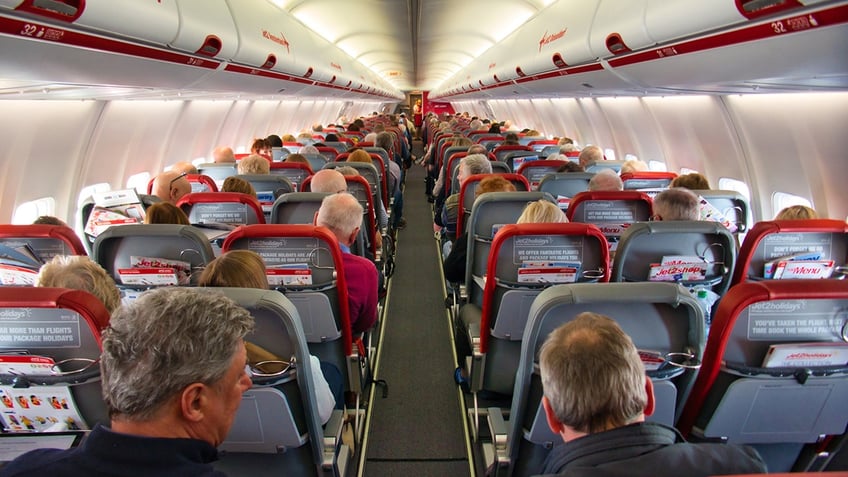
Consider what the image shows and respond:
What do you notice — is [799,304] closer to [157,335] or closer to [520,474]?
[520,474]

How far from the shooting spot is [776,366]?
1829 millimetres

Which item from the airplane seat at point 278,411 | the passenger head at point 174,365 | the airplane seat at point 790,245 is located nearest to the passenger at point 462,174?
the airplane seat at point 790,245

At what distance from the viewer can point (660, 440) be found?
1273 millimetres

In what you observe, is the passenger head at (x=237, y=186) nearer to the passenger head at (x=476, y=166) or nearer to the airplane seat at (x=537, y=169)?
the passenger head at (x=476, y=166)

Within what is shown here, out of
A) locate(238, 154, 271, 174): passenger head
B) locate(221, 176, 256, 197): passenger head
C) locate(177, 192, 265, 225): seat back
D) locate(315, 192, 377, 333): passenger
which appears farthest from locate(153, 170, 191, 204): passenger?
locate(315, 192, 377, 333): passenger

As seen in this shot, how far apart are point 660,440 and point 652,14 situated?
3.19 m

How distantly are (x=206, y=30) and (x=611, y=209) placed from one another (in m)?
3.73

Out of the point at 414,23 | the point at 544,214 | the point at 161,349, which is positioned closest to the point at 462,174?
the point at 544,214

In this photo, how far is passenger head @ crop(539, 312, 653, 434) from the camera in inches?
53.8

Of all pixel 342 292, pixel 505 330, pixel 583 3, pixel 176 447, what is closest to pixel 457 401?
pixel 505 330

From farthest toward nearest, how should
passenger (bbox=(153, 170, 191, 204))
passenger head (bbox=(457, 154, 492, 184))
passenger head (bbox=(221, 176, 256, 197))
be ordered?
passenger head (bbox=(457, 154, 492, 184))
passenger (bbox=(153, 170, 191, 204))
passenger head (bbox=(221, 176, 256, 197))

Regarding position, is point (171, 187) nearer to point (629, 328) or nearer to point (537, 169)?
point (537, 169)

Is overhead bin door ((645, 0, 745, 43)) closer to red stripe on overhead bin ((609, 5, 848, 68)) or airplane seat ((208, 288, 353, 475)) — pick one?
red stripe on overhead bin ((609, 5, 848, 68))

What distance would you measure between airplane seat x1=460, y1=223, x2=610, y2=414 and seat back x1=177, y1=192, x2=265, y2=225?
2.33 meters
